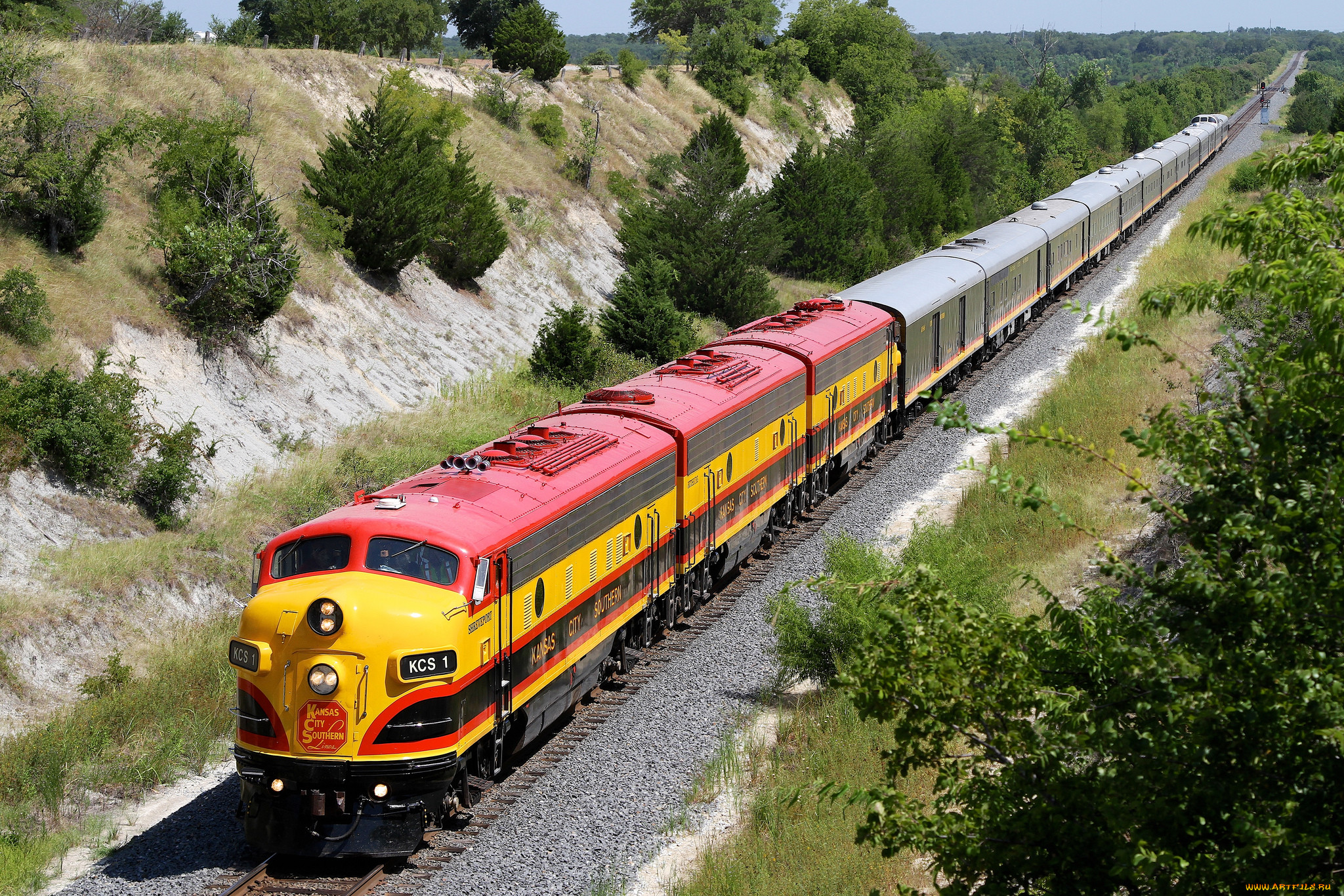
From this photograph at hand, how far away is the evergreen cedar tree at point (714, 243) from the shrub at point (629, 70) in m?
21.1

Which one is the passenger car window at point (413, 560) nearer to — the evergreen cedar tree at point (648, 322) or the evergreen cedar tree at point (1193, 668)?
the evergreen cedar tree at point (1193, 668)

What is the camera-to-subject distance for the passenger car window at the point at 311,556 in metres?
12.9

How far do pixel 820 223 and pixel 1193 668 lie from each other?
1805 inches

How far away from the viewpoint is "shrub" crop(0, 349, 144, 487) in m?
21.6

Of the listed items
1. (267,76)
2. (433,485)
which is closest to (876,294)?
(433,485)

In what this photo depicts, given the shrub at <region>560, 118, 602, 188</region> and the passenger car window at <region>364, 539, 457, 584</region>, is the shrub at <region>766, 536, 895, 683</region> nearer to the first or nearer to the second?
the passenger car window at <region>364, 539, 457, 584</region>

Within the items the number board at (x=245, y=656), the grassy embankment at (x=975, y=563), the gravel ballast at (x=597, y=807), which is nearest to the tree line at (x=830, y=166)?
the grassy embankment at (x=975, y=563)

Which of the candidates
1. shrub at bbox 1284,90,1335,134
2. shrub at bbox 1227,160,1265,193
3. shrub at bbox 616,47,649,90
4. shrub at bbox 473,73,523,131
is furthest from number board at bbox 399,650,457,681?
shrub at bbox 1284,90,1335,134

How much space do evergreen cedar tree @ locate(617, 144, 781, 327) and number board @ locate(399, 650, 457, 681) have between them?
→ 30.4 metres

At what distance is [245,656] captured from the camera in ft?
40.8

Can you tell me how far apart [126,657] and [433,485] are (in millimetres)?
7553

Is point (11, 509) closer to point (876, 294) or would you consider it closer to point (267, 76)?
point (876, 294)

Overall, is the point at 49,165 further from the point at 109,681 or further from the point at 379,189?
the point at 109,681

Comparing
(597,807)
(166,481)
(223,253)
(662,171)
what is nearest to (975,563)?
(597,807)
